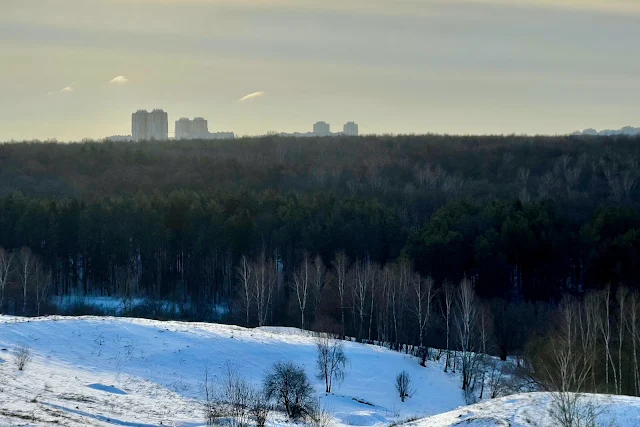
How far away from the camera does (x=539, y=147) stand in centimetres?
8862

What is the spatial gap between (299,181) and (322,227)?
26.5 m

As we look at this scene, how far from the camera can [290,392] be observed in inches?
917

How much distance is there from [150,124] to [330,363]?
116 metres

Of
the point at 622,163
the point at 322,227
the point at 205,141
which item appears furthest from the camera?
the point at 205,141

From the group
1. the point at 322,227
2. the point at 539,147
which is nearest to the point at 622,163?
the point at 539,147

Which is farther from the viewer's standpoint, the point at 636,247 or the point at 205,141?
the point at 205,141

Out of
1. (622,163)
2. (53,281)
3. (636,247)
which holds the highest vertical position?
(622,163)

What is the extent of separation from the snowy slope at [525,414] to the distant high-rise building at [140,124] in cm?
12725

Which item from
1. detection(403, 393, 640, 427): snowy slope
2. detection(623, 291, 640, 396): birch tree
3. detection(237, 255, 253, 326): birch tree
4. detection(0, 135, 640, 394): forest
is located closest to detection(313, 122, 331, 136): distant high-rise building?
detection(0, 135, 640, 394): forest

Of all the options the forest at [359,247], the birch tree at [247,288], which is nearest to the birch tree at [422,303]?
the forest at [359,247]

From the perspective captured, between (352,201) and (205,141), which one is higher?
(205,141)

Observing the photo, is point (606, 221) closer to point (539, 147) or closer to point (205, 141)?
point (539, 147)

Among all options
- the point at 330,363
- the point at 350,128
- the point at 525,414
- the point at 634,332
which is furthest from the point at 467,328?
the point at 350,128

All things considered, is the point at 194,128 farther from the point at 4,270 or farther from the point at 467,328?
the point at 467,328
